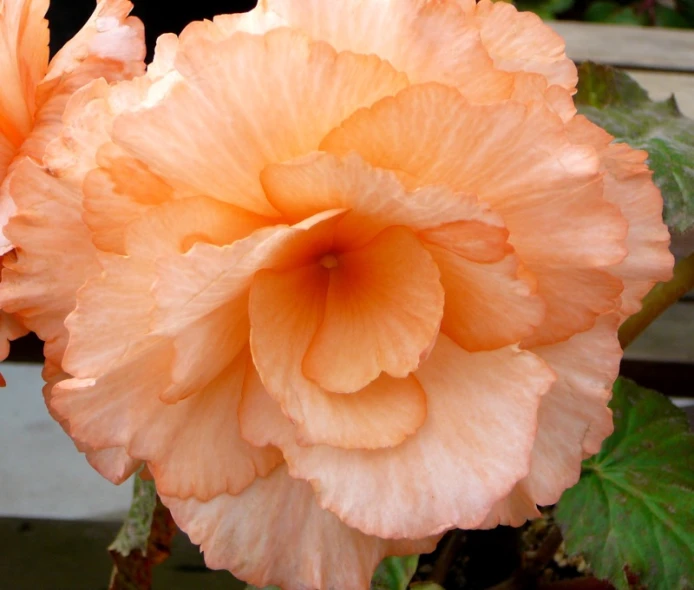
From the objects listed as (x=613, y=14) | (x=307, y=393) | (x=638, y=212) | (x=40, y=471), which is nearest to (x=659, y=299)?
(x=638, y=212)

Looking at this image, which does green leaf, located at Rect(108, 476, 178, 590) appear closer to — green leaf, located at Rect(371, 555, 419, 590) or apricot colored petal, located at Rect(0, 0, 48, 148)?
green leaf, located at Rect(371, 555, 419, 590)

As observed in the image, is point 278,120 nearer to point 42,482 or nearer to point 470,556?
point 470,556

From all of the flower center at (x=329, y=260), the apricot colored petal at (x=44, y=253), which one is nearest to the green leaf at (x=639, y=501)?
the flower center at (x=329, y=260)

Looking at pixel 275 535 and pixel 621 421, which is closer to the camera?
pixel 275 535

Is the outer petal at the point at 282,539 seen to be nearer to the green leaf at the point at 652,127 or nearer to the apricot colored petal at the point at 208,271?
the apricot colored petal at the point at 208,271

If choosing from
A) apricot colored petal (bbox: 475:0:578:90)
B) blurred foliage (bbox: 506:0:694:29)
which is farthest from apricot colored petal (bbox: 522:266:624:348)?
blurred foliage (bbox: 506:0:694:29)

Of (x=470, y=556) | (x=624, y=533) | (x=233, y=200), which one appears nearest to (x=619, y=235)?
(x=233, y=200)
